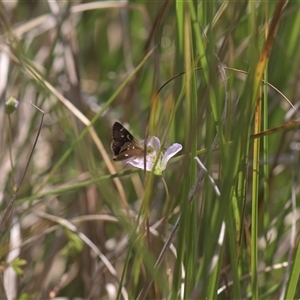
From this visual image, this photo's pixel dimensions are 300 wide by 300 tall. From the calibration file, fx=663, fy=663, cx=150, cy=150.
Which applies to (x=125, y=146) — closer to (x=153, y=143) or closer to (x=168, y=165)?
(x=153, y=143)

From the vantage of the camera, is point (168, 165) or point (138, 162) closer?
point (138, 162)

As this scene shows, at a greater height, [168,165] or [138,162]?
[138,162]

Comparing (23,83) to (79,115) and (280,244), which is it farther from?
(280,244)

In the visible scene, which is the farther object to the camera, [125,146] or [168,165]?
[168,165]

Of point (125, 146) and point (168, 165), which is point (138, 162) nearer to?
point (125, 146)

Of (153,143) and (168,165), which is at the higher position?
(153,143)

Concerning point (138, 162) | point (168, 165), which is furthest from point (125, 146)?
point (168, 165)
